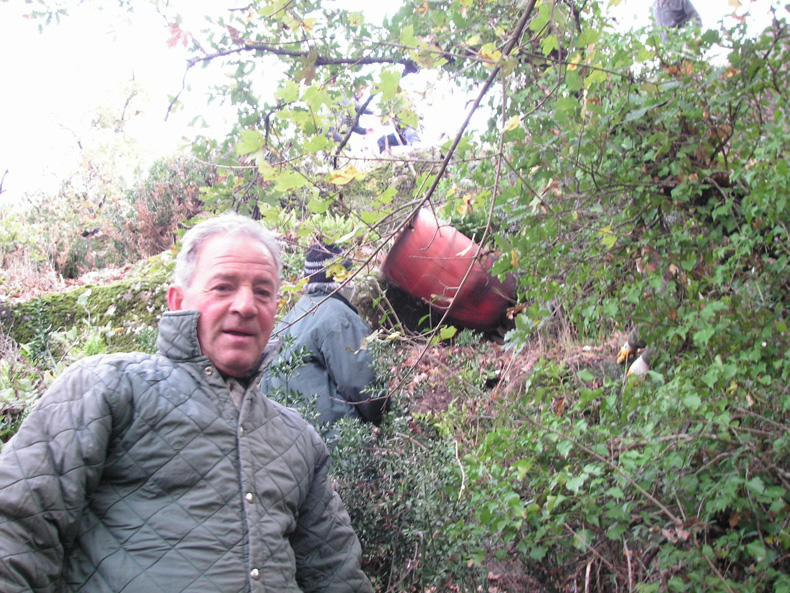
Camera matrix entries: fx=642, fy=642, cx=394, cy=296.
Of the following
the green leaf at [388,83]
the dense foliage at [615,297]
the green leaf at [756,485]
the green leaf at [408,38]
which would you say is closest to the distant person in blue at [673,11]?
the dense foliage at [615,297]

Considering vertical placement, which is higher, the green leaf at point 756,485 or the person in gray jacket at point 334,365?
the green leaf at point 756,485

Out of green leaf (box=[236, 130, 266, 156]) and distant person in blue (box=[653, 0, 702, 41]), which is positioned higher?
distant person in blue (box=[653, 0, 702, 41])

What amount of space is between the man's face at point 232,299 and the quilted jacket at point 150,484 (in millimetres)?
52

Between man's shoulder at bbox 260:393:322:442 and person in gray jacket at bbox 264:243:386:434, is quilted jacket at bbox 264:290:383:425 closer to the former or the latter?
person in gray jacket at bbox 264:243:386:434

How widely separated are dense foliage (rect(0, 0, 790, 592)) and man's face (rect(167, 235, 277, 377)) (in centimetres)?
26

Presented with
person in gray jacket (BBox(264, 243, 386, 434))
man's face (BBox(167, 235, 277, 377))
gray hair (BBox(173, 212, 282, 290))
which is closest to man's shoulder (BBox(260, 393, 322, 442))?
man's face (BBox(167, 235, 277, 377))

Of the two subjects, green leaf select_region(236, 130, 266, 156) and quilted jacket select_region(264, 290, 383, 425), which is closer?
green leaf select_region(236, 130, 266, 156)

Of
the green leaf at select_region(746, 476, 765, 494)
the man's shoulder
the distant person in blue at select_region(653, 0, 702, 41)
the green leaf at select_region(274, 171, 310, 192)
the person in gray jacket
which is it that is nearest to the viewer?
the green leaf at select_region(746, 476, 765, 494)

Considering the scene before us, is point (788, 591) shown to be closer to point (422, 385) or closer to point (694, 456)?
point (694, 456)

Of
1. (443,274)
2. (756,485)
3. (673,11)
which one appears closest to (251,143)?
(756,485)

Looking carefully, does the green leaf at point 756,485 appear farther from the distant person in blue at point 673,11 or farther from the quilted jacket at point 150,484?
the distant person in blue at point 673,11

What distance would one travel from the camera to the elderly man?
127cm

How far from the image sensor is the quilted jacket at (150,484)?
1.24 m

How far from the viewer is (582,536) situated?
1.79 meters
